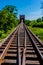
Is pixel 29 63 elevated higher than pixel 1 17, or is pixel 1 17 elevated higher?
pixel 1 17

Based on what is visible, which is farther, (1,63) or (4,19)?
(4,19)

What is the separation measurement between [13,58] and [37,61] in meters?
0.87

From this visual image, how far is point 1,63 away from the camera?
5316 mm

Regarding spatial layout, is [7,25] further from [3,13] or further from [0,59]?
[0,59]

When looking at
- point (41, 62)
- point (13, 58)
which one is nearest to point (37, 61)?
point (41, 62)

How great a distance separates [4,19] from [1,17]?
0.51m

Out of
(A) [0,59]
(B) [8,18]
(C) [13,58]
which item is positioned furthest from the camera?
(B) [8,18]

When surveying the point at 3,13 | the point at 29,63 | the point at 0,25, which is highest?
the point at 3,13

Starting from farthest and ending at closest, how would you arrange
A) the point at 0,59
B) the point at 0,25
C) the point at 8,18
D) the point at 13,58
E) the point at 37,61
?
the point at 8,18, the point at 0,25, the point at 13,58, the point at 37,61, the point at 0,59

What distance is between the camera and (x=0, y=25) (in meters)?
22.7

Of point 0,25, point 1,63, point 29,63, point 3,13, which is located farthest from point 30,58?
point 3,13

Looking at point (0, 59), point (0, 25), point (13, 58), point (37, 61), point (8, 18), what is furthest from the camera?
point (8, 18)

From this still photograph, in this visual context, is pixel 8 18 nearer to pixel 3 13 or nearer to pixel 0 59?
pixel 3 13

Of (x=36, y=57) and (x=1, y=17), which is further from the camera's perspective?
(x=1, y=17)
